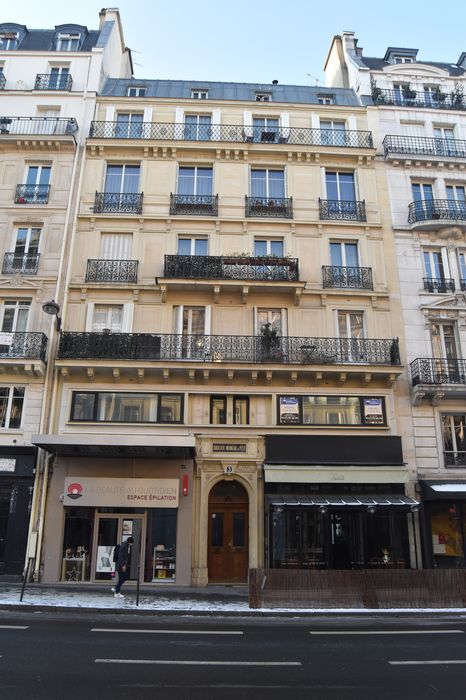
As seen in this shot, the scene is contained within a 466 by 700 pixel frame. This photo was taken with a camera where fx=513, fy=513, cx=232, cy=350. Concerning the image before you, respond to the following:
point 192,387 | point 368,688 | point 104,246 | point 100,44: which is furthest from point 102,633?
point 100,44

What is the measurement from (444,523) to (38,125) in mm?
22935

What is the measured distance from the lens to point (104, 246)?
2080 cm

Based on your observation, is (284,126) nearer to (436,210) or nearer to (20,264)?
(436,210)

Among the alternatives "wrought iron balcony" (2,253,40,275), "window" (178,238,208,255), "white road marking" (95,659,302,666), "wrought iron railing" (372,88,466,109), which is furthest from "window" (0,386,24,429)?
"wrought iron railing" (372,88,466,109)

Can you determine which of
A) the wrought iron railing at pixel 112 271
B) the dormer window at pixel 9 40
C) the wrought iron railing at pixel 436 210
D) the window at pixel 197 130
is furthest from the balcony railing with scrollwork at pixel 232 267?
the dormer window at pixel 9 40

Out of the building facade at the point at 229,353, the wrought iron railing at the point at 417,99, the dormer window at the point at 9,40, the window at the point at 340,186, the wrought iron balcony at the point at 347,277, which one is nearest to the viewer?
the building facade at the point at 229,353

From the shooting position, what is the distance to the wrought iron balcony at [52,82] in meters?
23.2

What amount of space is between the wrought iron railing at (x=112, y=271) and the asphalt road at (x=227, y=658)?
1217 cm

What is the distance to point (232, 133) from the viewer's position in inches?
896

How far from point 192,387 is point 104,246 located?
7.05 m

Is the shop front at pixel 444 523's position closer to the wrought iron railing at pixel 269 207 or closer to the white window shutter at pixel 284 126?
the wrought iron railing at pixel 269 207

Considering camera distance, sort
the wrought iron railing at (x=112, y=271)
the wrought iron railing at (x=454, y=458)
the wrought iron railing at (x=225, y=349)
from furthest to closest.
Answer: the wrought iron railing at (x=112, y=271)
the wrought iron railing at (x=225, y=349)
the wrought iron railing at (x=454, y=458)

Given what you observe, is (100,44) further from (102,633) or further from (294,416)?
(102,633)

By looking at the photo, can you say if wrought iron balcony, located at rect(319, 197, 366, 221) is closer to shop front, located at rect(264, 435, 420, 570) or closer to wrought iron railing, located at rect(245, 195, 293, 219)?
wrought iron railing, located at rect(245, 195, 293, 219)
